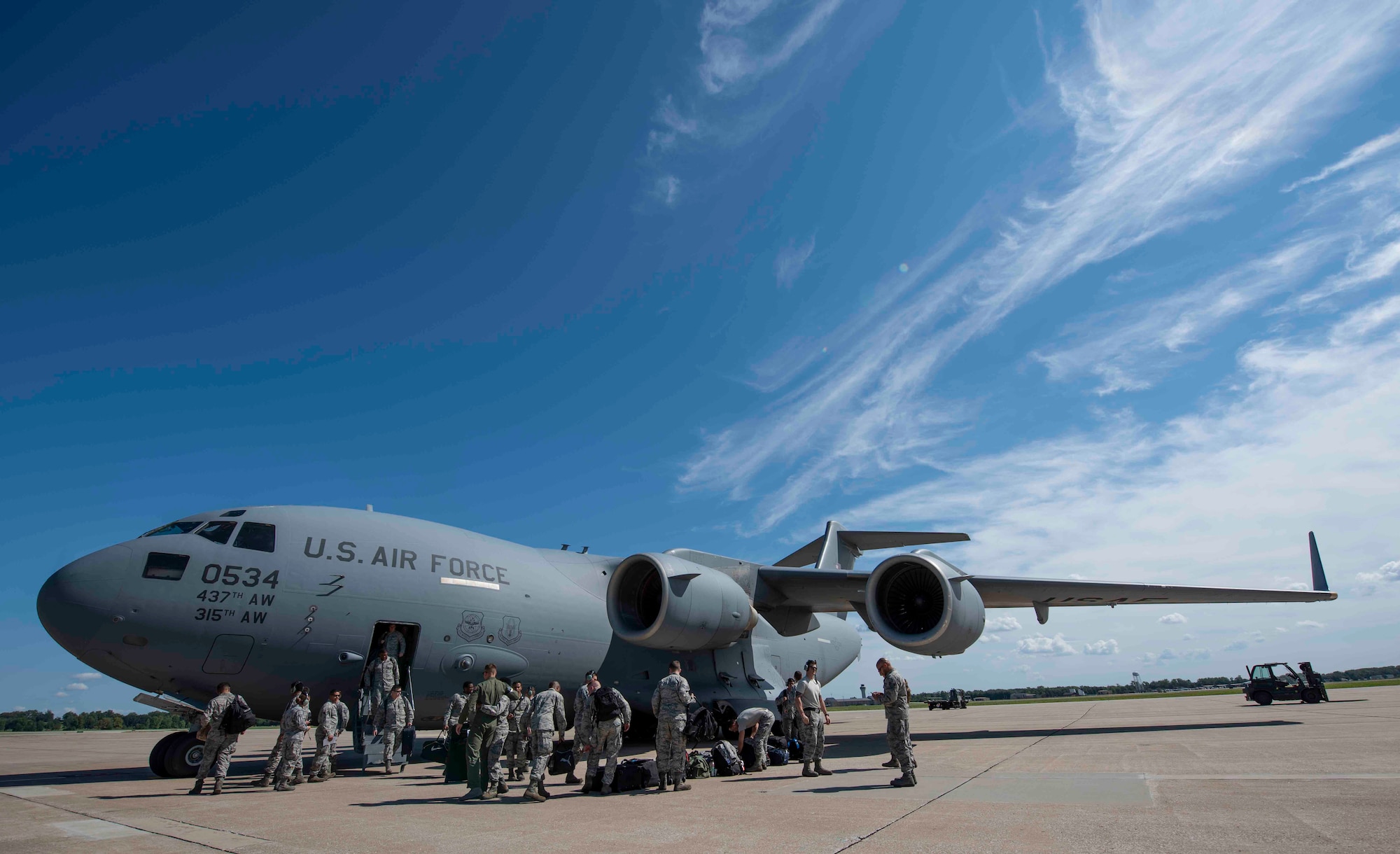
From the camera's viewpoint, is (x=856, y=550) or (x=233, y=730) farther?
(x=856, y=550)

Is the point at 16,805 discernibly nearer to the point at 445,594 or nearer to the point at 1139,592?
the point at 445,594

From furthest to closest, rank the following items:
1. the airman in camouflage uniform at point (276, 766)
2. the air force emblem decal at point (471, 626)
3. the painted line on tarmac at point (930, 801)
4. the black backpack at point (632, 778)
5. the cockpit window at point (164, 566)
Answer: the air force emblem decal at point (471, 626) < the cockpit window at point (164, 566) < the airman in camouflage uniform at point (276, 766) < the black backpack at point (632, 778) < the painted line on tarmac at point (930, 801)

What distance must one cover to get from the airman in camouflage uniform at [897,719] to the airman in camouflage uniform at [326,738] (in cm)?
730

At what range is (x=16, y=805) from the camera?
774 cm

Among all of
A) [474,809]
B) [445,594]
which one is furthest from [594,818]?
[445,594]

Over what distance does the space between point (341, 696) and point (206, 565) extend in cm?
269

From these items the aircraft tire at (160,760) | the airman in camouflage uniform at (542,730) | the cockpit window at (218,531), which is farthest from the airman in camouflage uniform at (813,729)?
the aircraft tire at (160,760)

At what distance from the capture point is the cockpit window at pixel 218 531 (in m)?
10.0

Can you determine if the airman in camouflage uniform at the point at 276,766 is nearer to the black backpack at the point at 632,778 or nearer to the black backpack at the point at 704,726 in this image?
the black backpack at the point at 632,778

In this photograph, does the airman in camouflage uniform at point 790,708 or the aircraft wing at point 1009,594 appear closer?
the airman in camouflage uniform at point 790,708

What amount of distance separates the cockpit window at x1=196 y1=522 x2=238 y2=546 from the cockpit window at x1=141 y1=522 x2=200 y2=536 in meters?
0.17

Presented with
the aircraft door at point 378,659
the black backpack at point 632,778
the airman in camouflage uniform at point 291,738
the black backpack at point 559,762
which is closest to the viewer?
the black backpack at point 632,778

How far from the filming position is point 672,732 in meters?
8.33

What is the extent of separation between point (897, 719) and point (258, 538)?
29.2 feet
